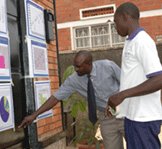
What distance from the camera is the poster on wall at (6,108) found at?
364 centimetres

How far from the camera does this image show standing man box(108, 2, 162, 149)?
2.65 metres

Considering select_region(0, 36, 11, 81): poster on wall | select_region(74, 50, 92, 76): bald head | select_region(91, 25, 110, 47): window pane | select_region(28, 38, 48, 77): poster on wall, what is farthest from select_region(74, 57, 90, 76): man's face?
select_region(91, 25, 110, 47): window pane

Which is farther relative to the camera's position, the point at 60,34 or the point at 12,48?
the point at 60,34

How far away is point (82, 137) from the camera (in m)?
6.94

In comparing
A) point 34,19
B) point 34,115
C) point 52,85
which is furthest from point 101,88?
point 52,85

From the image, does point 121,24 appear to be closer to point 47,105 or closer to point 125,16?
point 125,16

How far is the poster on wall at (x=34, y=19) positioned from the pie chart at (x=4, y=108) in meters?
0.86

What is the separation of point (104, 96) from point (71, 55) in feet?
25.6

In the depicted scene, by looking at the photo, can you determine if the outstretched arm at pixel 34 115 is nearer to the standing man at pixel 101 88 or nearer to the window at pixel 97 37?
the standing man at pixel 101 88

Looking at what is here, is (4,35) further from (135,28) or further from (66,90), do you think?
(135,28)

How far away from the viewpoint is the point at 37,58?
4.43 meters

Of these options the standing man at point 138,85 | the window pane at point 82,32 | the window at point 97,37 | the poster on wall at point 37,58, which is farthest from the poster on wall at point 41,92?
the window pane at point 82,32

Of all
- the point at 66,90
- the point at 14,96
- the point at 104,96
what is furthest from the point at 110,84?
the point at 14,96

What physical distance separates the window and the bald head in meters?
16.3
